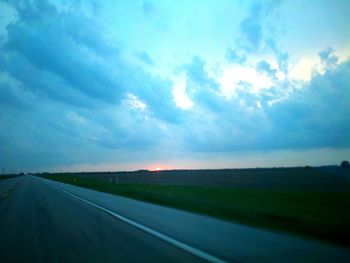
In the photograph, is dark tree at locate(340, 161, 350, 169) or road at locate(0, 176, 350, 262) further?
dark tree at locate(340, 161, 350, 169)

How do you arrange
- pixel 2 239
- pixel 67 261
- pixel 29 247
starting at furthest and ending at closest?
pixel 2 239 < pixel 29 247 < pixel 67 261

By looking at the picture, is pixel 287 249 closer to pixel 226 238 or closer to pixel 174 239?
pixel 226 238

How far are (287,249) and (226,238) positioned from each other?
172cm

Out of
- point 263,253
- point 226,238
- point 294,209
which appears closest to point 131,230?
point 226,238

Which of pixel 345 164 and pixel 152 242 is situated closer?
pixel 152 242

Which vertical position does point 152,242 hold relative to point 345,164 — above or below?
below

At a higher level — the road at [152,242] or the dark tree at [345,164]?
the dark tree at [345,164]

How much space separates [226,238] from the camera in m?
9.23

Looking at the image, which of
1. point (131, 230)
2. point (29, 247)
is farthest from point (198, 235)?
point (29, 247)

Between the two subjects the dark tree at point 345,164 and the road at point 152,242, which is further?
the dark tree at point 345,164

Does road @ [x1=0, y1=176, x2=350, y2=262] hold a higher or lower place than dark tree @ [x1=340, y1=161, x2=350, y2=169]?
lower

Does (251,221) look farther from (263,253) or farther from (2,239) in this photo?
(2,239)

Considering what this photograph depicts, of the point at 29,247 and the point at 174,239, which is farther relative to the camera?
the point at 174,239

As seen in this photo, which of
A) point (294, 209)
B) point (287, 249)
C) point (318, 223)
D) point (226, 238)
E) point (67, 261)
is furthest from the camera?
point (294, 209)
